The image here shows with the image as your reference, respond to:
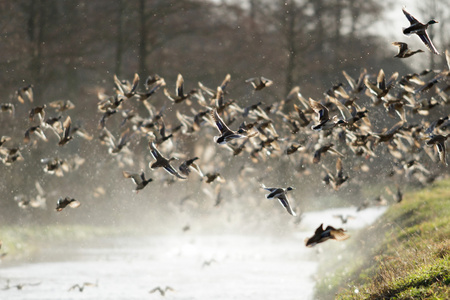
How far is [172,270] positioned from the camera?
20.0m

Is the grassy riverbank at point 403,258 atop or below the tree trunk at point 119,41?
below

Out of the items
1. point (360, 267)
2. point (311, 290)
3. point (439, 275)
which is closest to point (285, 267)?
point (311, 290)

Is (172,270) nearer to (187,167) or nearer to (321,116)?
(187,167)

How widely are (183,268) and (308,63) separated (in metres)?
13.3

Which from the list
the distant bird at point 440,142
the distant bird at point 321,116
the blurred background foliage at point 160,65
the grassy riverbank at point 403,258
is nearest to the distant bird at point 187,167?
the distant bird at point 321,116

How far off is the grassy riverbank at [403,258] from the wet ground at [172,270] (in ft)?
5.77

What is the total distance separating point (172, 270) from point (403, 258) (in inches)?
442

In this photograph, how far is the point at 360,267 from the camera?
13750mm

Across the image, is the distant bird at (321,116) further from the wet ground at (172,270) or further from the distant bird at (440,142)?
the wet ground at (172,270)

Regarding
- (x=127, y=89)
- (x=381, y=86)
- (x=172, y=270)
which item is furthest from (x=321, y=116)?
(x=172, y=270)

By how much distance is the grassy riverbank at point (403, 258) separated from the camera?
7906 mm

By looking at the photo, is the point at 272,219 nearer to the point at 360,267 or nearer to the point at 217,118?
the point at 360,267

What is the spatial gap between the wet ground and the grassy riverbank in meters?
1.76

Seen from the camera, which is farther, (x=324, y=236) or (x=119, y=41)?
(x=119, y=41)
